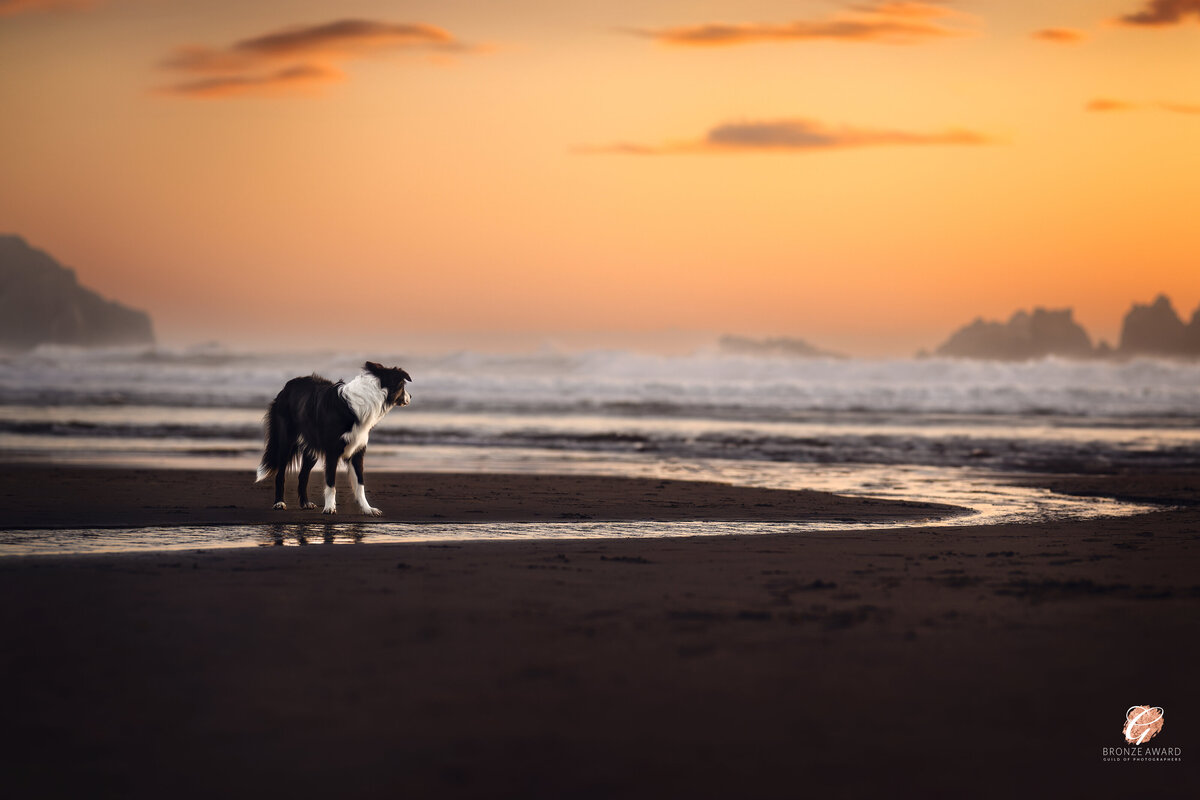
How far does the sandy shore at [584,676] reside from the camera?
3336 mm

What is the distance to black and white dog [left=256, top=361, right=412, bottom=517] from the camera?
1029 cm

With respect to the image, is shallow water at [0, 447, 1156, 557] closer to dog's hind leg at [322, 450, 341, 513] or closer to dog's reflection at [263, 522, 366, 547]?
dog's reflection at [263, 522, 366, 547]

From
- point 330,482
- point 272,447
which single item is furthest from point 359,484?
point 272,447

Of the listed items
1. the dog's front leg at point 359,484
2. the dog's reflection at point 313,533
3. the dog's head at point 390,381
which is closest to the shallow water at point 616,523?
the dog's reflection at point 313,533

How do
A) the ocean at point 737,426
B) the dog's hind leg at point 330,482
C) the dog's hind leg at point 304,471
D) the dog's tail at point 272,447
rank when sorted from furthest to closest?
the ocean at point 737,426
the dog's tail at point 272,447
the dog's hind leg at point 304,471
the dog's hind leg at point 330,482

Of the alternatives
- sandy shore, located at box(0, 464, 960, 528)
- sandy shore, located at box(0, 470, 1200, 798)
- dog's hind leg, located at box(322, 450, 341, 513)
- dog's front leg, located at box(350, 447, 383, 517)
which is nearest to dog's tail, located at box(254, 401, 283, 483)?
sandy shore, located at box(0, 464, 960, 528)

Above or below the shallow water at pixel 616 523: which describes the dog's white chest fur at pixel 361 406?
above

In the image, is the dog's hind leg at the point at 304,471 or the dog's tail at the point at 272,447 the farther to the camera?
the dog's tail at the point at 272,447

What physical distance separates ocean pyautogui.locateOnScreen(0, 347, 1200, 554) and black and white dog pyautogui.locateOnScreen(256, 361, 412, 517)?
1352mm

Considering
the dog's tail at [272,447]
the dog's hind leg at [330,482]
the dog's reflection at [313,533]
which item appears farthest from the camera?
the dog's tail at [272,447]

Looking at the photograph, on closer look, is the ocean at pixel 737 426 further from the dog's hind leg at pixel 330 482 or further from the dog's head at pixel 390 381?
the dog's head at pixel 390 381

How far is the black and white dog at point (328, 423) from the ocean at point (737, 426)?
53.2 inches

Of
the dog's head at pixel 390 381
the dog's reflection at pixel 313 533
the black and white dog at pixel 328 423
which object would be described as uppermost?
the dog's head at pixel 390 381

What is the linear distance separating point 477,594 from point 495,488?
6946 mm
